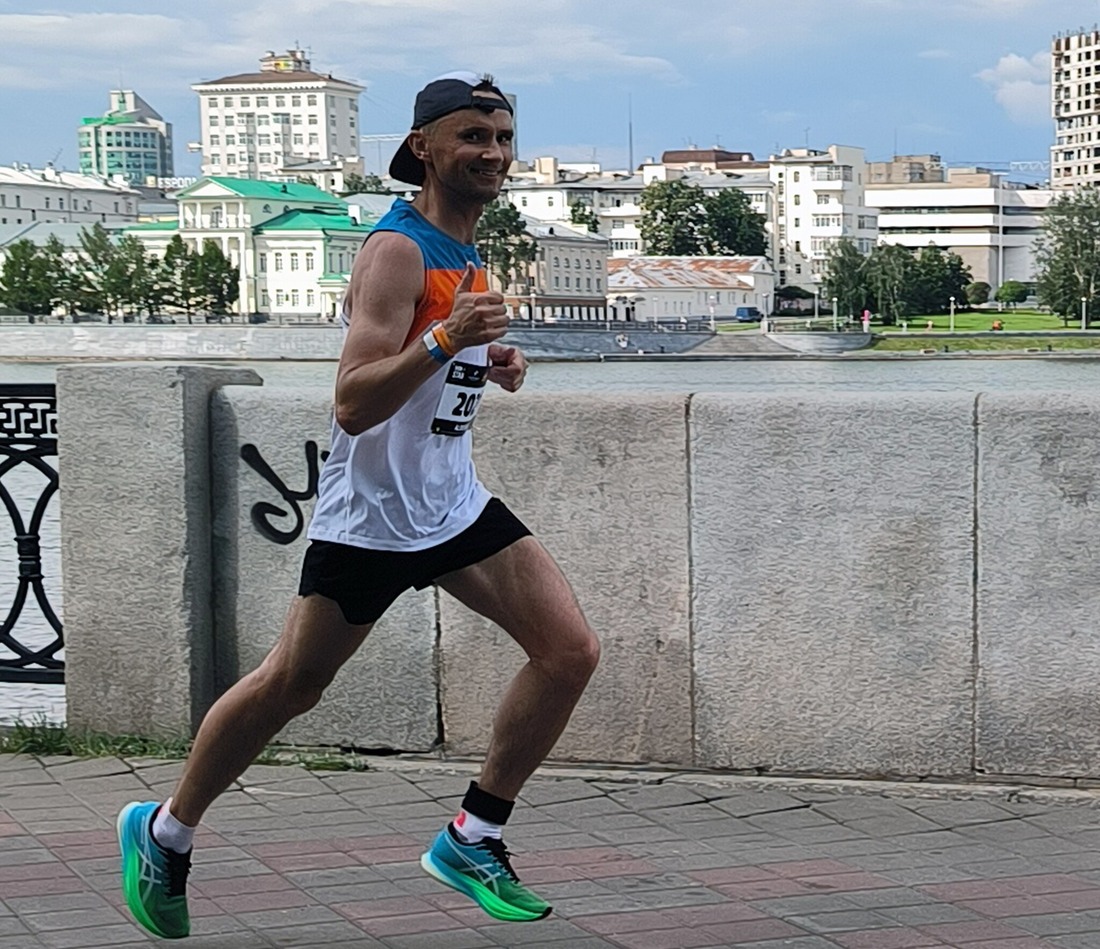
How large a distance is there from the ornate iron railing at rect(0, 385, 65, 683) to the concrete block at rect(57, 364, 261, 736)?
22cm

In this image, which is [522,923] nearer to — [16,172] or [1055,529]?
[1055,529]

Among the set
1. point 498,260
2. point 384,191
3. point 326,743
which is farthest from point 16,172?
point 326,743

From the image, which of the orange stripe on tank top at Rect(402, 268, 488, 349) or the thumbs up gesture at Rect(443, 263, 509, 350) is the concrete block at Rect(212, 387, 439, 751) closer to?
the orange stripe on tank top at Rect(402, 268, 488, 349)

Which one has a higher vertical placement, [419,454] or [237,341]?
[419,454]

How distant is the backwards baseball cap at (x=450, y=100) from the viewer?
10.6 ft

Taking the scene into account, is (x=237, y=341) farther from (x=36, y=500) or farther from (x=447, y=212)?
(x=447, y=212)

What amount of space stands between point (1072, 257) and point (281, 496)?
3304 inches

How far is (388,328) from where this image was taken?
313 centimetres

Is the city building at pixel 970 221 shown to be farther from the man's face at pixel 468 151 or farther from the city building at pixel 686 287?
the man's face at pixel 468 151

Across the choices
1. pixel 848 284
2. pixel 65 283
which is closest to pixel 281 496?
pixel 65 283

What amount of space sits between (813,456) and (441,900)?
1.54 metres

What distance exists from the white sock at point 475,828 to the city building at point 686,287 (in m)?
111

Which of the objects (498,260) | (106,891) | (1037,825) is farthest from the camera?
(498,260)

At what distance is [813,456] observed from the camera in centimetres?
457
